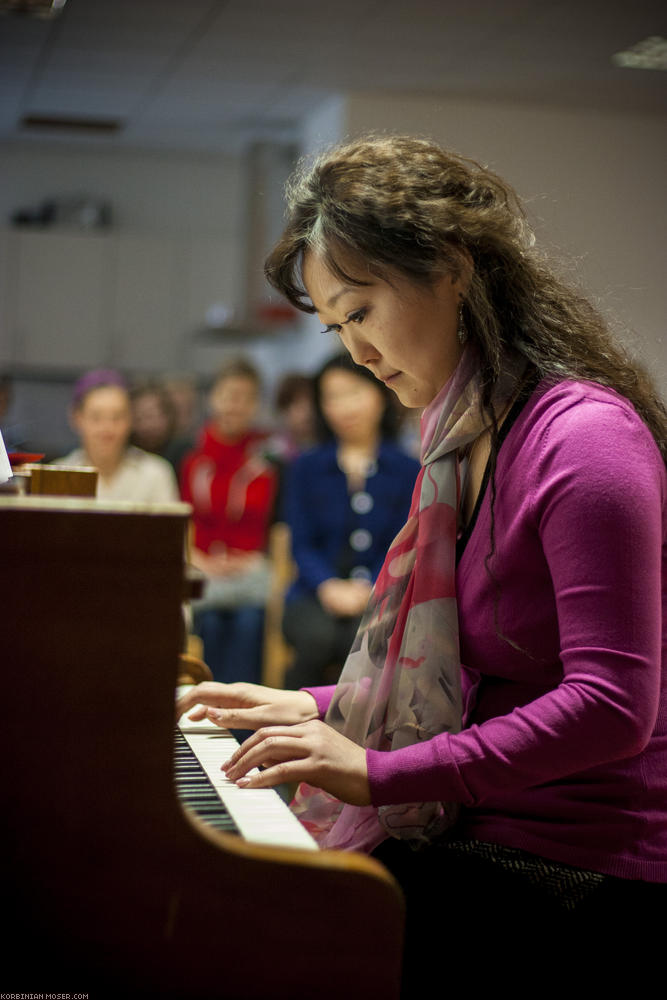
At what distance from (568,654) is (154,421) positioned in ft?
12.1

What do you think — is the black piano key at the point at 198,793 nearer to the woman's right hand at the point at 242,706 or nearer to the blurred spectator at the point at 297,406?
the woman's right hand at the point at 242,706

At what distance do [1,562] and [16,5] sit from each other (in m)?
3.51

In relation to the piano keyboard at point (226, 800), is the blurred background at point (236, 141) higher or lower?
higher

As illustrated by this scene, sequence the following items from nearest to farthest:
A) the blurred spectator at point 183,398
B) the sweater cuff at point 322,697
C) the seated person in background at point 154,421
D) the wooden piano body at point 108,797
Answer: the wooden piano body at point 108,797
the sweater cuff at point 322,697
the seated person in background at point 154,421
the blurred spectator at point 183,398

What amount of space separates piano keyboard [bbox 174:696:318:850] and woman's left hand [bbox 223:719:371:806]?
25 millimetres

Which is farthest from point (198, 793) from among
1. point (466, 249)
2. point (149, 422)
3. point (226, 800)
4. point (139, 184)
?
point (139, 184)

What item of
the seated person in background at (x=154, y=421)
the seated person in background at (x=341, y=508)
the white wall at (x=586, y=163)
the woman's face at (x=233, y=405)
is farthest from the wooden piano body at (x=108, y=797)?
the white wall at (x=586, y=163)

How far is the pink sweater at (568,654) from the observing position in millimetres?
974

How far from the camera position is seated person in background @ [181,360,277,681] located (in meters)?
4.06

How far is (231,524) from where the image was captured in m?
4.15

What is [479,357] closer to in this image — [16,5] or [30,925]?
[30,925]

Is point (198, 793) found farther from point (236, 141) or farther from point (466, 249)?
point (236, 141)

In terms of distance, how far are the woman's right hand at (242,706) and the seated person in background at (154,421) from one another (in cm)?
330

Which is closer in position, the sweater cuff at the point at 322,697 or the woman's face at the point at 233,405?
the sweater cuff at the point at 322,697
